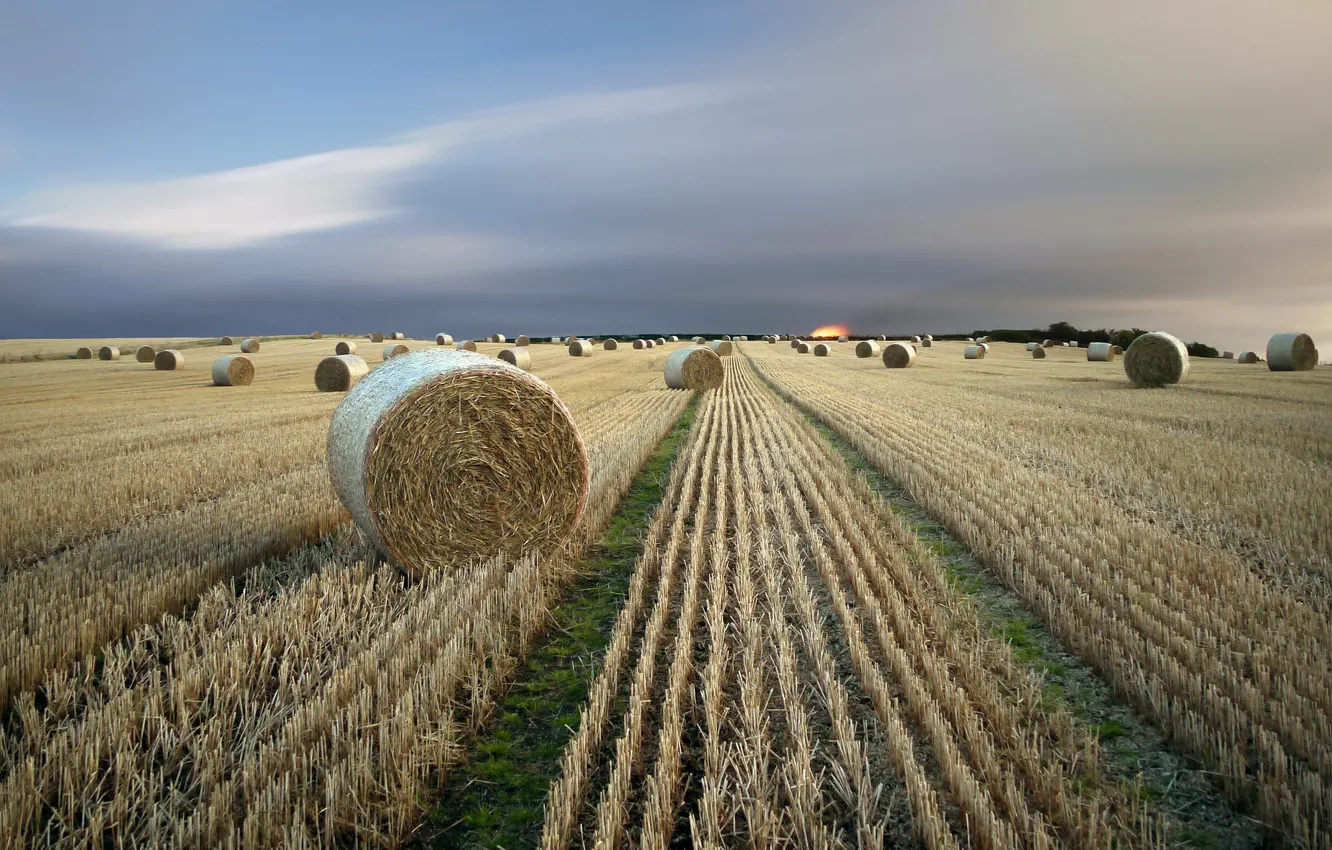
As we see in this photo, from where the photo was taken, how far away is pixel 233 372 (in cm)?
2494

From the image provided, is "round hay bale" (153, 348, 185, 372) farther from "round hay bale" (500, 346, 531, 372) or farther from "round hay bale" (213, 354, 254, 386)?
"round hay bale" (500, 346, 531, 372)

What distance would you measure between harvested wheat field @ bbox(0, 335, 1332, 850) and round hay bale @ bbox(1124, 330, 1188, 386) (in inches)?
542

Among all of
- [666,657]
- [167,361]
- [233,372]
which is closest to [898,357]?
[233,372]

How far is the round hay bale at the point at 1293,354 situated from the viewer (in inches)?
1008

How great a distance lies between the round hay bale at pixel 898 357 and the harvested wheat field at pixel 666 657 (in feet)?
84.2

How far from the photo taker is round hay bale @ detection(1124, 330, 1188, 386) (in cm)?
2047

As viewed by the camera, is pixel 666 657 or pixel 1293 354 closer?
pixel 666 657

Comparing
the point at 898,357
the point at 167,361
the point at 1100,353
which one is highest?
the point at 1100,353

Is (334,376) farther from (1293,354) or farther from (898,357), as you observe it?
(1293,354)

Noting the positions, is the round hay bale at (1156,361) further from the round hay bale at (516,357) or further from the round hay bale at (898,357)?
the round hay bale at (516,357)

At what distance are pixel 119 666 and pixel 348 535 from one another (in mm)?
2670

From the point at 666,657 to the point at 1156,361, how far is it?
22310 millimetres

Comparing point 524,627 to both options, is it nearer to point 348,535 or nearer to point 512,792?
point 512,792

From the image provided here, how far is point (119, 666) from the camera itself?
3580 millimetres
